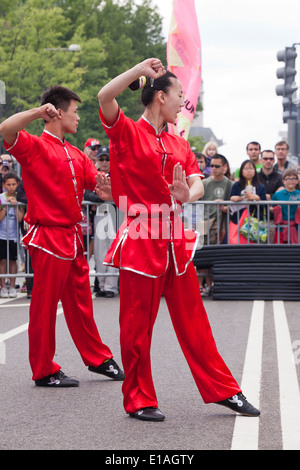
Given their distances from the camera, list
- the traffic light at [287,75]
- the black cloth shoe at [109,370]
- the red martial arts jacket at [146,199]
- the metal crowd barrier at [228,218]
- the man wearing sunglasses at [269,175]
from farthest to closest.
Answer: the traffic light at [287,75], the man wearing sunglasses at [269,175], the metal crowd barrier at [228,218], the black cloth shoe at [109,370], the red martial arts jacket at [146,199]

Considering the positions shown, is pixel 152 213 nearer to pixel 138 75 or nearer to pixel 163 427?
pixel 138 75

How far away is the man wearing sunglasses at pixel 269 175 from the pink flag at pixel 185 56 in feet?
4.80

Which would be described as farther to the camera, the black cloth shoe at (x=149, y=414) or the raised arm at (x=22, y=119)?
the raised arm at (x=22, y=119)

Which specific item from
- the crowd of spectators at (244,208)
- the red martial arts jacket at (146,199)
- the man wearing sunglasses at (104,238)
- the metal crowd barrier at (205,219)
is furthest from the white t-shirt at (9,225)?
the red martial arts jacket at (146,199)

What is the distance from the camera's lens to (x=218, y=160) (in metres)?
12.4

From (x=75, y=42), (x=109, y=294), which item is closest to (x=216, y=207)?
(x=109, y=294)

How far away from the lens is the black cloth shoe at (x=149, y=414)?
5281 mm

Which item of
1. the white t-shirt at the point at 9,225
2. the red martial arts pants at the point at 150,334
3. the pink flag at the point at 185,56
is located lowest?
the red martial arts pants at the point at 150,334

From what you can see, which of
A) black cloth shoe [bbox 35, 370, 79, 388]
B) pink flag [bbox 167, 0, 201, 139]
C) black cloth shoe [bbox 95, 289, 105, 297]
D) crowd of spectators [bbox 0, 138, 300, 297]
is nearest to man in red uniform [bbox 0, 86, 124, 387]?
black cloth shoe [bbox 35, 370, 79, 388]

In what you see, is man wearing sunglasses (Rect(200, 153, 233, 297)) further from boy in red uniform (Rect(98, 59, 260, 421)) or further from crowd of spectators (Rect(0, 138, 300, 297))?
boy in red uniform (Rect(98, 59, 260, 421))

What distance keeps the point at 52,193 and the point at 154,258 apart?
1.40m

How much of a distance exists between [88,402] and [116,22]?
143 ft

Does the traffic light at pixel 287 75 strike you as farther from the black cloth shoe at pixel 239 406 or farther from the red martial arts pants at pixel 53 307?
the black cloth shoe at pixel 239 406

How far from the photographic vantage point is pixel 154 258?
5242 mm
